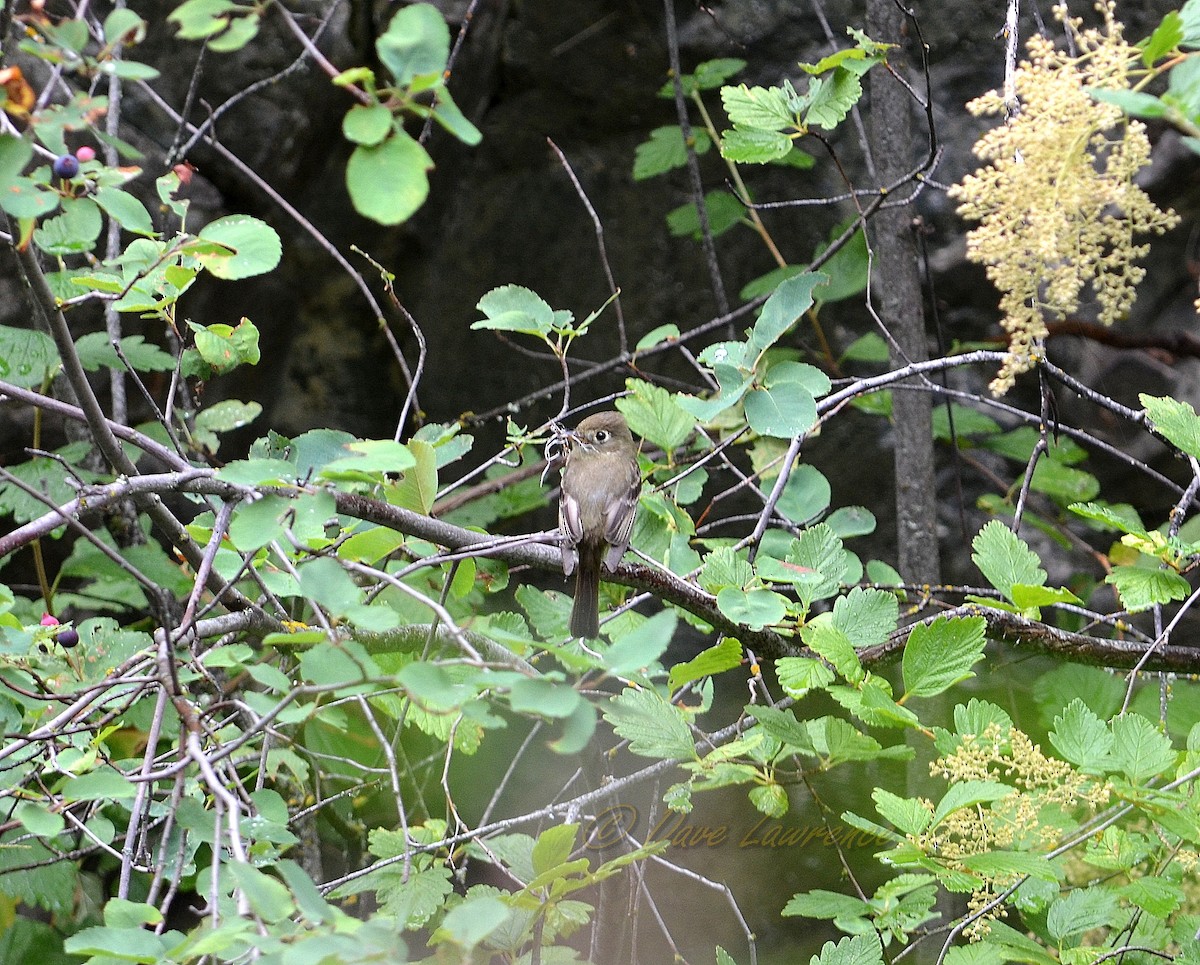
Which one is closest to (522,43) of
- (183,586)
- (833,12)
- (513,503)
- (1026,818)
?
(833,12)

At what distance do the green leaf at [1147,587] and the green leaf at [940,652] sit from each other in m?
0.27

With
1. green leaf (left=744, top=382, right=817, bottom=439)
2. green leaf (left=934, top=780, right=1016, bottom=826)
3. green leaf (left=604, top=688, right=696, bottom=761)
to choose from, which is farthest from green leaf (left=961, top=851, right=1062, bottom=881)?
green leaf (left=744, top=382, right=817, bottom=439)

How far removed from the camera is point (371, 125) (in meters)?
0.98

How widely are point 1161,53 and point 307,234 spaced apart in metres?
3.33

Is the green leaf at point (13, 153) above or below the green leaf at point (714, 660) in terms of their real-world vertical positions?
above

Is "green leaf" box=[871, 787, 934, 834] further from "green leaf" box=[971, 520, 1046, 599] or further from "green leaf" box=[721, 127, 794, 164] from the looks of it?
"green leaf" box=[721, 127, 794, 164]

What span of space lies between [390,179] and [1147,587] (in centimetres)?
140

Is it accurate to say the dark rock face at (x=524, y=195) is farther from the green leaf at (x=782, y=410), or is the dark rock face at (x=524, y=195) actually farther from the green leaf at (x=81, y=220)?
the green leaf at (x=782, y=410)

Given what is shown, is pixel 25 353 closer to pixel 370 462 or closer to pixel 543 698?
pixel 370 462

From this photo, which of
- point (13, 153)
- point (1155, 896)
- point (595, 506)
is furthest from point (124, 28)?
point (1155, 896)

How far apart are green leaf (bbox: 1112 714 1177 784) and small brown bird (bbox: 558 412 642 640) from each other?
90 centimetres

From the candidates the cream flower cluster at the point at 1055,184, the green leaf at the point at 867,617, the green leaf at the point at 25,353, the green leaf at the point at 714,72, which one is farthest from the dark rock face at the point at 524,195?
the green leaf at the point at 867,617

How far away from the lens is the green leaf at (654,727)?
5.48 feet

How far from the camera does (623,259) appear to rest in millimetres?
4316
